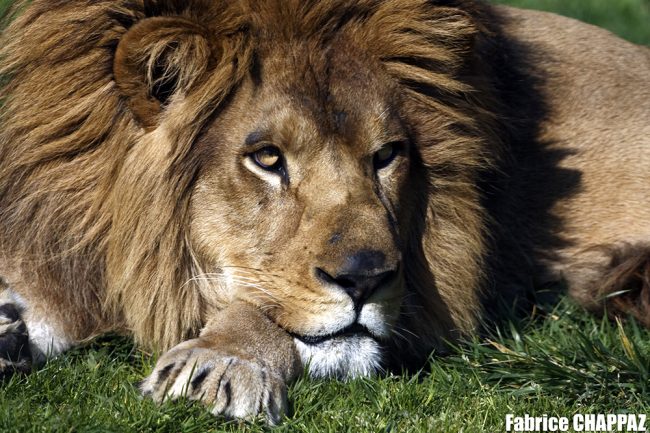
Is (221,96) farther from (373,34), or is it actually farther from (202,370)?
(202,370)

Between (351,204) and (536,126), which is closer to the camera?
(351,204)

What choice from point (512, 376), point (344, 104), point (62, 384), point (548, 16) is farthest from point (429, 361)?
point (548, 16)

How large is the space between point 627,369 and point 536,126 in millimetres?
1524

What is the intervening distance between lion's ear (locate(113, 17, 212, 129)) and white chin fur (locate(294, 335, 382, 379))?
97 cm

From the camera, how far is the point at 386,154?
13.1 ft

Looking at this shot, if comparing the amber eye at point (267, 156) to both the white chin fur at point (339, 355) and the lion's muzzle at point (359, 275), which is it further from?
the white chin fur at point (339, 355)

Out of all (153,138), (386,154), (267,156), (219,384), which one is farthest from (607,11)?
(219,384)

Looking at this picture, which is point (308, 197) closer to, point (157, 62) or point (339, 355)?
point (339, 355)

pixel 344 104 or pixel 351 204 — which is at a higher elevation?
pixel 344 104

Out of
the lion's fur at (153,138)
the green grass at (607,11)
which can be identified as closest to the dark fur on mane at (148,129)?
the lion's fur at (153,138)

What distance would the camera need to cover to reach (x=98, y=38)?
392 cm

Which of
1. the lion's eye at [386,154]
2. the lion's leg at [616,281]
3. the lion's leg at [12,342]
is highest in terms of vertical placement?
the lion's eye at [386,154]

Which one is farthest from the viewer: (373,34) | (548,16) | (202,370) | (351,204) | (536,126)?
(548,16)

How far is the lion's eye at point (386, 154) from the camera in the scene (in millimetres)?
3957
